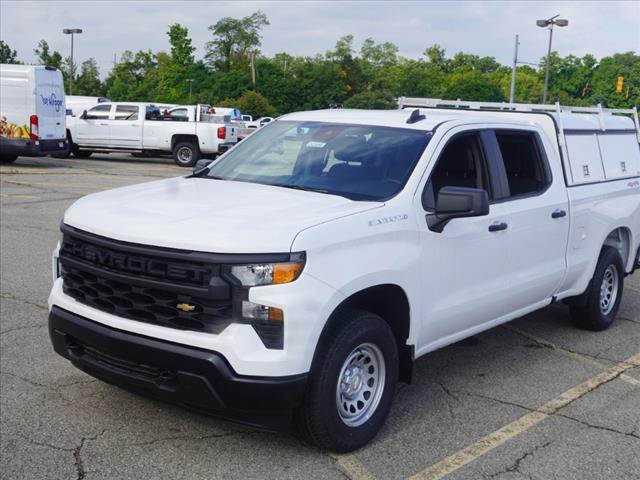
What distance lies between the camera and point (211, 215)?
4.20 metres

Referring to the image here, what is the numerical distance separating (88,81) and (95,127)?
218ft

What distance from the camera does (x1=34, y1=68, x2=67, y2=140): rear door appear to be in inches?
800

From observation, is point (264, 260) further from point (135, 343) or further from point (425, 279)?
point (425, 279)

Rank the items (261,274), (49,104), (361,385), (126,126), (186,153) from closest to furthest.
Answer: (261,274), (361,385), (49,104), (126,126), (186,153)

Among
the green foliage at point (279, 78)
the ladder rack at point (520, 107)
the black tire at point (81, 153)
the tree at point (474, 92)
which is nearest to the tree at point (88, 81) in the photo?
the green foliage at point (279, 78)

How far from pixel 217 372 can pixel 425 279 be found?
4.93 ft

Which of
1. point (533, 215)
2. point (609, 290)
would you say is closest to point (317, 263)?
point (533, 215)

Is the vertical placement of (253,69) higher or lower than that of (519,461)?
higher

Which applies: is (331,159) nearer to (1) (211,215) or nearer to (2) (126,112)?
(1) (211,215)

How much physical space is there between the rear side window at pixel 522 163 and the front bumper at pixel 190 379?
105 inches

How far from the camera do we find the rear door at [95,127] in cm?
2525

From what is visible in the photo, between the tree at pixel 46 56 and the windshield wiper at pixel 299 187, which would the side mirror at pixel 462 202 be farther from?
the tree at pixel 46 56

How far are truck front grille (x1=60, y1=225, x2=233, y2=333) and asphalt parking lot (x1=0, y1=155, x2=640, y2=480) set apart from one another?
0.77 metres

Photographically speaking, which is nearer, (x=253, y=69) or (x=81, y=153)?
(x=81, y=153)
